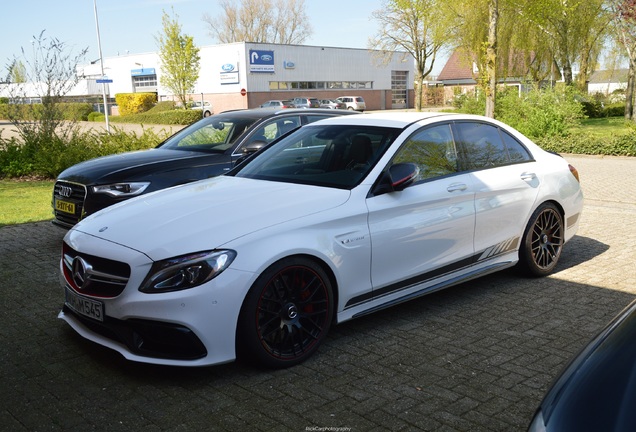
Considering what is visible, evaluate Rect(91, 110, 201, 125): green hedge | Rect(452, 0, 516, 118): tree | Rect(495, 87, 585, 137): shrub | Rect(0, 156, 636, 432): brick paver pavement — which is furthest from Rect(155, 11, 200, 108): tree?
Rect(0, 156, 636, 432): brick paver pavement

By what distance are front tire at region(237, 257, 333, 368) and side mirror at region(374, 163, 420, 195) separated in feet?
2.82

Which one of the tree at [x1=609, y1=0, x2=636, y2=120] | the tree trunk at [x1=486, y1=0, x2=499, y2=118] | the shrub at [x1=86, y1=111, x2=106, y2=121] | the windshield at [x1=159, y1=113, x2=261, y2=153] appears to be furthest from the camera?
the shrub at [x1=86, y1=111, x2=106, y2=121]

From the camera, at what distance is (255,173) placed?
5.30m

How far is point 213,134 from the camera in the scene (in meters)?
8.27

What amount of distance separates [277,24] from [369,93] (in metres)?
22.3

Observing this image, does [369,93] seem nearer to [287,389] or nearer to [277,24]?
[277,24]

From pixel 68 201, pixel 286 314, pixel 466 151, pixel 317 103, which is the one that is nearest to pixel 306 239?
pixel 286 314

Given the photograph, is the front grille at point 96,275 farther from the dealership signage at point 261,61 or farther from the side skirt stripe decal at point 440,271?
the dealership signage at point 261,61

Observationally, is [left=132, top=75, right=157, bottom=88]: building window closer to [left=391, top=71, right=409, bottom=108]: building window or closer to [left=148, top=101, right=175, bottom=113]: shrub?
[left=148, top=101, right=175, bottom=113]: shrub

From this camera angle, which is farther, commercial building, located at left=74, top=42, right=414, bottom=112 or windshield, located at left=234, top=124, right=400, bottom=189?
commercial building, located at left=74, top=42, right=414, bottom=112

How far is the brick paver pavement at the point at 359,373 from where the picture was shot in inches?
139

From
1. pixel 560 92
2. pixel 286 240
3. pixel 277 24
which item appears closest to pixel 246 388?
pixel 286 240

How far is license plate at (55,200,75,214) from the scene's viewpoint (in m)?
7.07

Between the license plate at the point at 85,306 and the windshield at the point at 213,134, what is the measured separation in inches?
150
